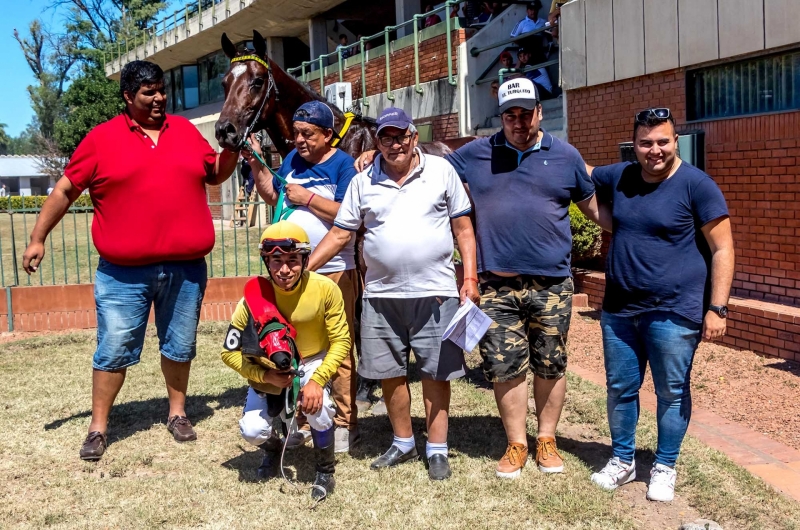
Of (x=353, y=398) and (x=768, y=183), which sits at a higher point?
(x=768, y=183)

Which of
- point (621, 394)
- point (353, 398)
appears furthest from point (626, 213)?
point (353, 398)

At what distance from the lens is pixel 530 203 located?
14.1ft

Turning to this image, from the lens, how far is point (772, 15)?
Answer: 7.07 m

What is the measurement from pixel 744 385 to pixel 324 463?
144 inches

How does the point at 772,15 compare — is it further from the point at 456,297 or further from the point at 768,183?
the point at 456,297

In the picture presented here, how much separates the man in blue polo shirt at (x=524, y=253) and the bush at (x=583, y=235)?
16.2 ft

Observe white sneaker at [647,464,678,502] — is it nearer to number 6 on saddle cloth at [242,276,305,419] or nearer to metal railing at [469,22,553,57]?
number 6 on saddle cloth at [242,276,305,419]

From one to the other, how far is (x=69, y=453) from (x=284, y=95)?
111 inches

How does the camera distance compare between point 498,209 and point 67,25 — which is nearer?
point 498,209

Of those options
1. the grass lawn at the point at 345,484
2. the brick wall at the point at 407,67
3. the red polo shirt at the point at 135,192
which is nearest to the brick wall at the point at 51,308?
the grass lawn at the point at 345,484

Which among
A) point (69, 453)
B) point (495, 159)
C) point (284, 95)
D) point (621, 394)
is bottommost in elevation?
point (69, 453)

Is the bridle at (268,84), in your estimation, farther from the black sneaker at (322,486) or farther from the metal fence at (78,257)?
the metal fence at (78,257)

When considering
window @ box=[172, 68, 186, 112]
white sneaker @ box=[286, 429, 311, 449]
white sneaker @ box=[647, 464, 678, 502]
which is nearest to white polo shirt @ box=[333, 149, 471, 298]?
white sneaker @ box=[286, 429, 311, 449]

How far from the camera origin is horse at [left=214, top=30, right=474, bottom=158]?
5.59m
